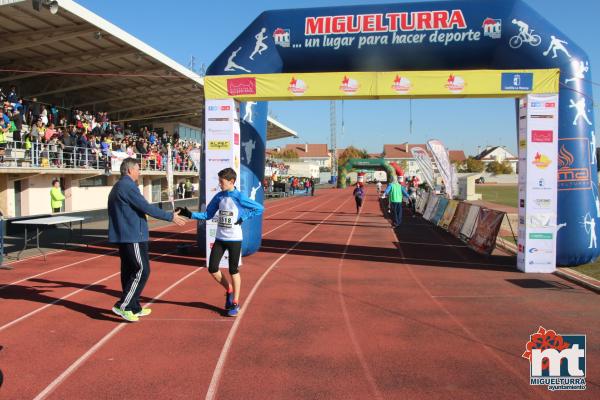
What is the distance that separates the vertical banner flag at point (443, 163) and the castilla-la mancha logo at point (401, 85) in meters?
15.0

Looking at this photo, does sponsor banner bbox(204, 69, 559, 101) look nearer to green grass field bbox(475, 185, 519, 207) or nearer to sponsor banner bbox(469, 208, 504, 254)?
sponsor banner bbox(469, 208, 504, 254)

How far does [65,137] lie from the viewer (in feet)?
65.6

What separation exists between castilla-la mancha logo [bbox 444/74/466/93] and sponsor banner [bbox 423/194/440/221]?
10.9m

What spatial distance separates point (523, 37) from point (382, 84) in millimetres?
3021

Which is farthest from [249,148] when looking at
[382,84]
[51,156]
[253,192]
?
[51,156]

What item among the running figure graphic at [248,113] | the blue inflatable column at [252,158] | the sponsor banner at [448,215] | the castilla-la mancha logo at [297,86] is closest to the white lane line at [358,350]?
the blue inflatable column at [252,158]

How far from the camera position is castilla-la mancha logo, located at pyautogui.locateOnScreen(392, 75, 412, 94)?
8.92m

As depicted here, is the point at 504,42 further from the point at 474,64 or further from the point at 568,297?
the point at 568,297

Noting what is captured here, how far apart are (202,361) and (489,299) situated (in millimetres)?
4473

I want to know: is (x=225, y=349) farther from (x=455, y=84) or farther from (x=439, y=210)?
(x=439, y=210)

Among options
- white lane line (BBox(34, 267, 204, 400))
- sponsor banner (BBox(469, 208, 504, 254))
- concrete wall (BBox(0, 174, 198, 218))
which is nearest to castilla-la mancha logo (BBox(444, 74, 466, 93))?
sponsor banner (BBox(469, 208, 504, 254))

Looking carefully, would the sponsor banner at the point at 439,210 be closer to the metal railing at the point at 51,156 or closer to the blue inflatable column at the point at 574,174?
the blue inflatable column at the point at 574,174

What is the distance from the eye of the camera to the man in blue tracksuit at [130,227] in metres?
5.54

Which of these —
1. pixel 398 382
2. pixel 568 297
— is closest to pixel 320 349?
pixel 398 382
